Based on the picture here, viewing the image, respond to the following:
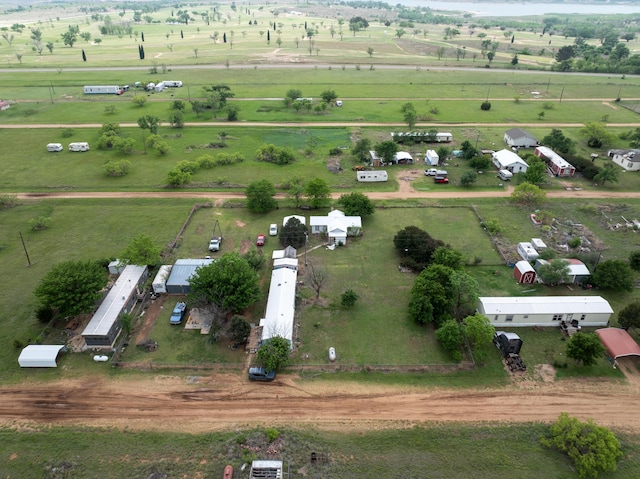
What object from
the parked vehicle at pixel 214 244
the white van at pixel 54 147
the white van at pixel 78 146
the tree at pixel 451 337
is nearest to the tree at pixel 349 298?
the tree at pixel 451 337

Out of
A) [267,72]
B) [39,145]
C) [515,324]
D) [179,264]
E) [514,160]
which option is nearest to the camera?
[515,324]

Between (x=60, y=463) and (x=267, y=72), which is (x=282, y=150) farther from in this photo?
(x=267, y=72)

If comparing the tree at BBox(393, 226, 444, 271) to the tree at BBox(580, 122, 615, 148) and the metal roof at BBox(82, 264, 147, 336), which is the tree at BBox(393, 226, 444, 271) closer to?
the metal roof at BBox(82, 264, 147, 336)

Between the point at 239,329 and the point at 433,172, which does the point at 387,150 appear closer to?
the point at 433,172

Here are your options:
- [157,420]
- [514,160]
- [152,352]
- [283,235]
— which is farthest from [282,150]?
[157,420]

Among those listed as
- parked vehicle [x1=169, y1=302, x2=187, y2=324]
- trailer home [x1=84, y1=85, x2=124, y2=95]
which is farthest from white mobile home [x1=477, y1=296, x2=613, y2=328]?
trailer home [x1=84, y1=85, x2=124, y2=95]

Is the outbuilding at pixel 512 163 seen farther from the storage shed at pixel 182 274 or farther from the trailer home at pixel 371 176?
the storage shed at pixel 182 274

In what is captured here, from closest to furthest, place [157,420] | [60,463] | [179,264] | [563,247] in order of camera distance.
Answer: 1. [60,463]
2. [157,420]
3. [179,264]
4. [563,247]
